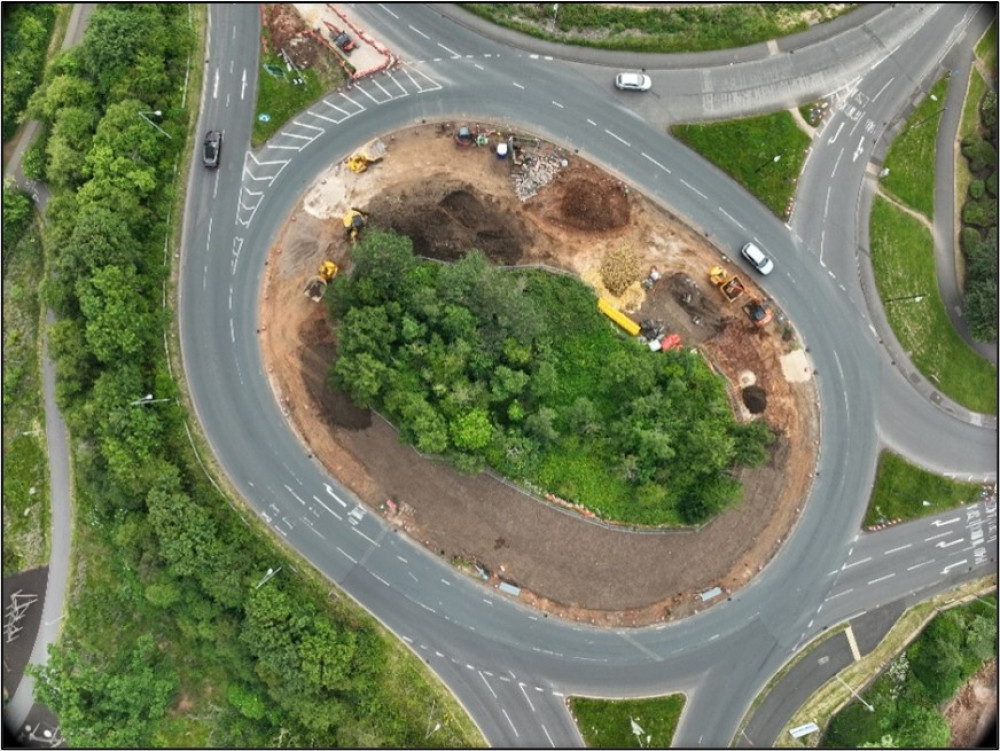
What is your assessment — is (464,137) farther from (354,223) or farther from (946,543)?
(946,543)

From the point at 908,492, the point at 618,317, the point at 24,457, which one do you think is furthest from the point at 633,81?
the point at 24,457

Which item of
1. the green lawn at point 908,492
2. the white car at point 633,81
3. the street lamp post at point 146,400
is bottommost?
the green lawn at point 908,492

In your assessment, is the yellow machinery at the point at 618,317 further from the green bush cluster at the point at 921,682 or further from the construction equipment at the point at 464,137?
the green bush cluster at the point at 921,682

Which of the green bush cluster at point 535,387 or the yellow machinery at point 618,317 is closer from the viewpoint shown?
the green bush cluster at point 535,387

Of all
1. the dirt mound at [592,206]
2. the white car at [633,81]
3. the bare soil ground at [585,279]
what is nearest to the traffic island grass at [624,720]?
the bare soil ground at [585,279]

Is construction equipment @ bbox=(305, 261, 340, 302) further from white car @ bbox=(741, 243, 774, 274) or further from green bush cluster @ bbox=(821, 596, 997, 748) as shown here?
green bush cluster @ bbox=(821, 596, 997, 748)

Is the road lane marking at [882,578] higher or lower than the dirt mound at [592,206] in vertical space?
lower

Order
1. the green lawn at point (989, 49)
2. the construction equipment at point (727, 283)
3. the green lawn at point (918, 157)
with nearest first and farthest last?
the construction equipment at point (727, 283)
the green lawn at point (918, 157)
the green lawn at point (989, 49)
